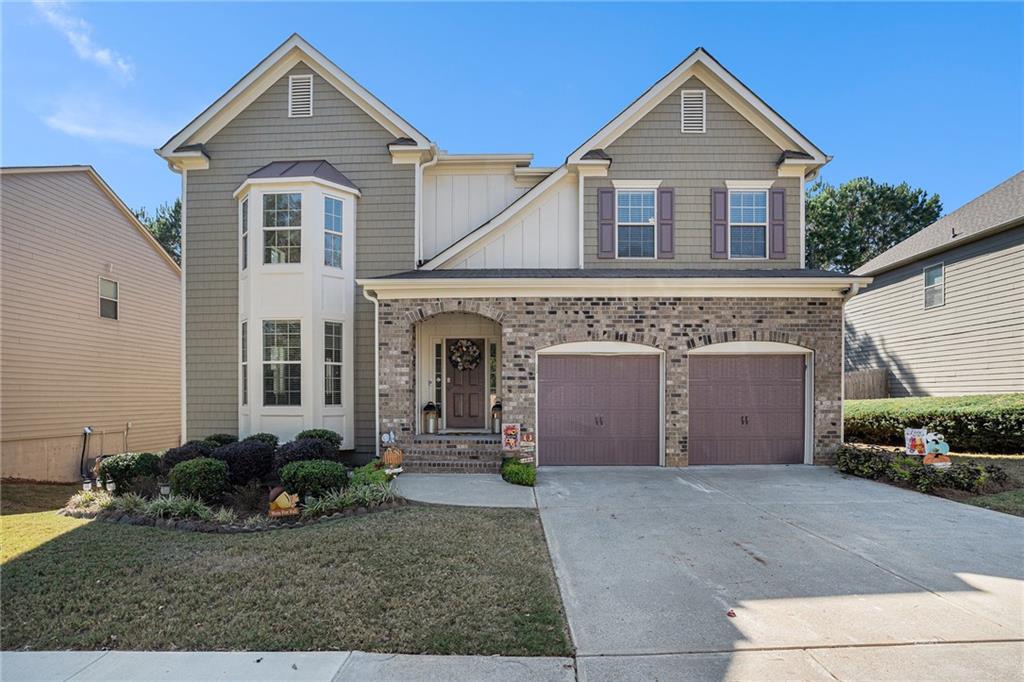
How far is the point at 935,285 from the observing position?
52.4ft

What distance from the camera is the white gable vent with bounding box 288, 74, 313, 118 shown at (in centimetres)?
1159

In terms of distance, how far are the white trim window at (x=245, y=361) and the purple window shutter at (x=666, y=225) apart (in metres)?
9.28

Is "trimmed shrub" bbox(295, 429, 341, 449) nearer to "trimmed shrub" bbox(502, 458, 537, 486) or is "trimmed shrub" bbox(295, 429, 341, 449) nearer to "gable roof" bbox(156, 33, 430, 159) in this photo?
"trimmed shrub" bbox(502, 458, 537, 486)

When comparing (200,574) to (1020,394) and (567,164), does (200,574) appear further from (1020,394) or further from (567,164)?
(1020,394)

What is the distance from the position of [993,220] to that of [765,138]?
796cm

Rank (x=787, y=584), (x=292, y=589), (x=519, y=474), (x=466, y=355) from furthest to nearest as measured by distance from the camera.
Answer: (x=466, y=355) < (x=519, y=474) < (x=787, y=584) < (x=292, y=589)

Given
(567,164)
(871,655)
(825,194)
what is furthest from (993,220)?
(825,194)

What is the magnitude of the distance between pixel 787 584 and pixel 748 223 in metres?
8.74

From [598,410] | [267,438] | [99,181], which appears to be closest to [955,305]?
[598,410]

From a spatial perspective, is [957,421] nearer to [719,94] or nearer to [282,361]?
[719,94]

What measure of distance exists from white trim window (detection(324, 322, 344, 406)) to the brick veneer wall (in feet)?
4.88

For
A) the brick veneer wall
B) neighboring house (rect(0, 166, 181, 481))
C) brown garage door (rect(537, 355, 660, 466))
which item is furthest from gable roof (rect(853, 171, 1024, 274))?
neighboring house (rect(0, 166, 181, 481))

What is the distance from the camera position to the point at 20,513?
7871 millimetres

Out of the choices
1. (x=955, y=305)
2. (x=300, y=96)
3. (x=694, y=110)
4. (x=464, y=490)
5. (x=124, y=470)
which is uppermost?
(x=300, y=96)
